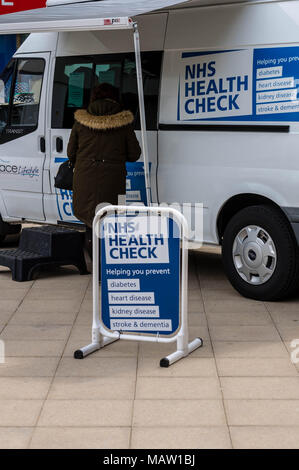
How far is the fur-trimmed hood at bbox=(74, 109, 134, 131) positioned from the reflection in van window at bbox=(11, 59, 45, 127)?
1261mm

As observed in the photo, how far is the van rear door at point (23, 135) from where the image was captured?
891 centimetres

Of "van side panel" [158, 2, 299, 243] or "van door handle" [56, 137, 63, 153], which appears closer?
"van side panel" [158, 2, 299, 243]

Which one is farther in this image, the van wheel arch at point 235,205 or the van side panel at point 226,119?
the van wheel arch at point 235,205

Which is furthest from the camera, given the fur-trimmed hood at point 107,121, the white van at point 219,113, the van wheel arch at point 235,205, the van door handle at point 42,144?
the van door handle at point 42,144

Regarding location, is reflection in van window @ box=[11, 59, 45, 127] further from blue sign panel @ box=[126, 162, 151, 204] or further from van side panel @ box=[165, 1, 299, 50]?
van side panel @ box=[165, 1, 299, 50]

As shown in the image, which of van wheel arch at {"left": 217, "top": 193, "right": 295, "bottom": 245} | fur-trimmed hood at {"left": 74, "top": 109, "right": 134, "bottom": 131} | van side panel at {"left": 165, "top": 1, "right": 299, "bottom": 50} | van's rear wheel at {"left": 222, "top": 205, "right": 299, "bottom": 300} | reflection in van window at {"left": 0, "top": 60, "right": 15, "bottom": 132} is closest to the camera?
van side panel at {"left": 165, "top": 1, "right": 299, "bottom": 50}

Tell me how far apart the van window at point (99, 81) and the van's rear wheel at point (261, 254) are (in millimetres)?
1307

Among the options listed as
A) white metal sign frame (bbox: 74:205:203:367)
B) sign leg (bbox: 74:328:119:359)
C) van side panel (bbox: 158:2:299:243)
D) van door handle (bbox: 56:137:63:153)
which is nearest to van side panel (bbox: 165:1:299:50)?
van side panel (bbox: 158:2:299:243)

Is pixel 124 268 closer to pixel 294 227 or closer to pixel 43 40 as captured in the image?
pixel 294 227

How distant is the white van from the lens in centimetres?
703

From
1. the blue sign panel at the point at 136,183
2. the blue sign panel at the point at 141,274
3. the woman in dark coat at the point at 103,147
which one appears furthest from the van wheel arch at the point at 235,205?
the blue sign panel at the point at 141,274

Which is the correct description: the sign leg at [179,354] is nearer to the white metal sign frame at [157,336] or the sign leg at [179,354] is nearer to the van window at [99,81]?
the white metal sign frame at [157,336]

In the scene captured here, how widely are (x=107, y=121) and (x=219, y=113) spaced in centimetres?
105

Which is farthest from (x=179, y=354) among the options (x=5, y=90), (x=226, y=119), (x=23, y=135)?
(x=5, y=90)
